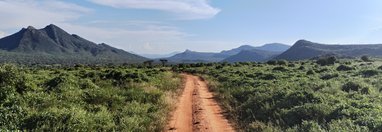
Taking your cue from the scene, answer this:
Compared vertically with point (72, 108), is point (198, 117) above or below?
below

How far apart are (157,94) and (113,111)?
217 inches

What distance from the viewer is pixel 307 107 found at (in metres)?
16.1

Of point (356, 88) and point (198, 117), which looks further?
point (356, 88)

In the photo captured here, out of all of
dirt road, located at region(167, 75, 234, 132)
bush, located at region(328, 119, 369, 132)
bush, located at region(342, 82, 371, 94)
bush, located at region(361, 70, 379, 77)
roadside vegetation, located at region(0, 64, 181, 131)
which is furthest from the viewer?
bush, located at region(361, 70, 379, 77)

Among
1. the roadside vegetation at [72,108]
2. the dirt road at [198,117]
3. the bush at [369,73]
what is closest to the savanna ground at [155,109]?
the roadside vegetation at [72,108]

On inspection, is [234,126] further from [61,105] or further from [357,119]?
[61,105]

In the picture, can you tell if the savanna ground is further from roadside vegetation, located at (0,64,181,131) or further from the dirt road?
the dirt road

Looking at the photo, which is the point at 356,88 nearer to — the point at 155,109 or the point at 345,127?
the point at 345,127

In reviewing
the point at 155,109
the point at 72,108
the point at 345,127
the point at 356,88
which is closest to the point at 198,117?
the point at 155,109

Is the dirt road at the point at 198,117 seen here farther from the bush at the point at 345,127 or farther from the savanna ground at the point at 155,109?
the bush at the point at 345,127

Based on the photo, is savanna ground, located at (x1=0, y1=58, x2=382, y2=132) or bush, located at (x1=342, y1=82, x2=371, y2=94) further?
bush, located at (x1=342, y1=82, x2=371, y2=94)

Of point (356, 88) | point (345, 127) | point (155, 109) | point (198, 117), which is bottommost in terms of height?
point (198, 117)

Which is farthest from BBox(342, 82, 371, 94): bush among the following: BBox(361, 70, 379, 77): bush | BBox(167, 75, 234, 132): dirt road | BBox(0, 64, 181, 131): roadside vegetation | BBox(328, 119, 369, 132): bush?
BBox(361, 70, 379, 77): bush

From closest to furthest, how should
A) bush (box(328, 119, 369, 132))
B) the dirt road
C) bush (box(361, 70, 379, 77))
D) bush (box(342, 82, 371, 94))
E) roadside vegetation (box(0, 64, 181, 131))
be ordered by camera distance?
bush (box(328, 119, 369, 132)) → roadside vegetation (box(0, 64, 181, 131)) → the dirt road → bush (box(342, 82, 371, 94)) → bush (box(361, 70, 379, 77))
